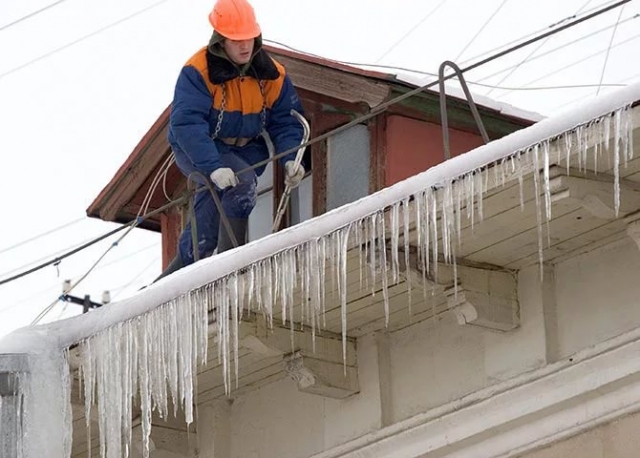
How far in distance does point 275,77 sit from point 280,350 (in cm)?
190

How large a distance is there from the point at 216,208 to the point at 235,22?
1.22m

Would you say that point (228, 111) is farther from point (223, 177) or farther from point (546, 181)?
point (546, 181)

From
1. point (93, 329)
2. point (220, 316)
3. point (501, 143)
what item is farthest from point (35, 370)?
point (501, 143)

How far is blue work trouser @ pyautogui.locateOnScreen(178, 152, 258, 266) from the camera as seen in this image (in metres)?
12.5

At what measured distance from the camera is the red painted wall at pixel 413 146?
1316 centimetres

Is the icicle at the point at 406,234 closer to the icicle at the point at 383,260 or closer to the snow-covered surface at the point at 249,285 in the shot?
the snow-covered surface at the point at 249,285

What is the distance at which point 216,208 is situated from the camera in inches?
497

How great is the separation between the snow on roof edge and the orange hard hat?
5.82ft

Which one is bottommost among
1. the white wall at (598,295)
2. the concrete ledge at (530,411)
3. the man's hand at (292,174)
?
the concrete ledge at (530,411)

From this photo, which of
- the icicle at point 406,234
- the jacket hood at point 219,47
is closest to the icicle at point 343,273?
the icicle at point 406,234

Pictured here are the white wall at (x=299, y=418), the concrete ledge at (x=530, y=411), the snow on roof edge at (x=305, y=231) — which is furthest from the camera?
the white wall at (x=299, y=418)

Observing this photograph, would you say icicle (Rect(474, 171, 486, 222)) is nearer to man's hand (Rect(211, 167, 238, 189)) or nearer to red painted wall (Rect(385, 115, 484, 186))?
man's hand (Rect(211, 167, 238, 189))

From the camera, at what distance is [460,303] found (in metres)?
10.9

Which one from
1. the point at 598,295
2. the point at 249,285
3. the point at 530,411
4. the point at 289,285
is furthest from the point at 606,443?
the point at 249,285
